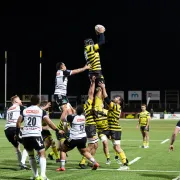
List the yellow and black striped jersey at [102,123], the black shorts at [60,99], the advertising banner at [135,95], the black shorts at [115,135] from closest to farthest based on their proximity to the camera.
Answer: the black shorts at [60,99] → the black shorts at [115,135] → the yellow and black striped jersey at [102,123] → the advertising banner at [135,95]

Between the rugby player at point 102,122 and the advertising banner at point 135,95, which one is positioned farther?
the advertising banner at point 135,95

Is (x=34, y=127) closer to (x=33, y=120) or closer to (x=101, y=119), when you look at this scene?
(x=33, y=120)

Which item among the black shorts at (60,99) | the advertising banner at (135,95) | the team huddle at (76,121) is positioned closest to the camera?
the team huddle at (76,121)

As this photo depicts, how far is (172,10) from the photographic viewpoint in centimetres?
8181

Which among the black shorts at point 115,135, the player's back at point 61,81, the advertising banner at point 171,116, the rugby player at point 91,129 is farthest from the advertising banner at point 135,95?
the player's back at point 61,81

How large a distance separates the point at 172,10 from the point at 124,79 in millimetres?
16469

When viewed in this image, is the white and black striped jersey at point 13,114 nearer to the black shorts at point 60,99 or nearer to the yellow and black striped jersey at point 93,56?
the black shorts at point 60,99

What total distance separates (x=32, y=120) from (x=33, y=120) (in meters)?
0.03

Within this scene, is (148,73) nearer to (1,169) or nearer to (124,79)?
(124,79)

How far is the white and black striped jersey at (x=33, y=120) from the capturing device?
→ 35.9ft

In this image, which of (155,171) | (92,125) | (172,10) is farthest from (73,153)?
(172,10)

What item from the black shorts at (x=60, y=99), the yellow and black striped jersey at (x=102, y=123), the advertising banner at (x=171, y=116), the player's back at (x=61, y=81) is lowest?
the advertising banner at (x=171, y=116)

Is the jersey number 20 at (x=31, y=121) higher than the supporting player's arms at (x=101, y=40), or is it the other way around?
the supporting player's arms at (x=101, y=40)

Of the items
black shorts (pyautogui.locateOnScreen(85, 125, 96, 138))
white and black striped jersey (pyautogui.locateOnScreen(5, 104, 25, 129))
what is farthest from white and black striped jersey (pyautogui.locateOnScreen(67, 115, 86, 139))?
white and black striped jersey (pyautogui.locateOnScreen(5, 104, 25, 129))
